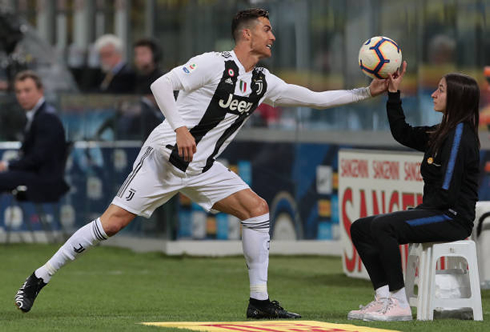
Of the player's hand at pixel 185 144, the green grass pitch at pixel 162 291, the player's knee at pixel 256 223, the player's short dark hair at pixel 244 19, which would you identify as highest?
the player's short dark hair at pixel 244 19

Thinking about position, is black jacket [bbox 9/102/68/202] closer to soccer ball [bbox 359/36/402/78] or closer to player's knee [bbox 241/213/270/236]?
player's knee [bbox 241/213/270/236]

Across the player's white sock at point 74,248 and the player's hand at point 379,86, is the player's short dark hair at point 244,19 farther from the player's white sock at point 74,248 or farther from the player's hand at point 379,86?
the player's white sock at point 74,248

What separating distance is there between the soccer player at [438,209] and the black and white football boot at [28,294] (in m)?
2.00

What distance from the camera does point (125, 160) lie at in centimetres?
1559

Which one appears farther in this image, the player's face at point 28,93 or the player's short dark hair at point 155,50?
the player's short dark hair at point 155,50

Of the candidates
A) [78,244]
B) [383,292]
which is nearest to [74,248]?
[78,244]

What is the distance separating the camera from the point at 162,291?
10.9 m

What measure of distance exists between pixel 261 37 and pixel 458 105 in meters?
1.36

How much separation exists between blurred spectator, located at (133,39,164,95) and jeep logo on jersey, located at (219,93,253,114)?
24.9 ft

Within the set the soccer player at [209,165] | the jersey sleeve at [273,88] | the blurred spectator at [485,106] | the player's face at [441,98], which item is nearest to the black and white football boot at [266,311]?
the soccer player at [209,165]

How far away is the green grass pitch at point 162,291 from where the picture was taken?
809 centimetres

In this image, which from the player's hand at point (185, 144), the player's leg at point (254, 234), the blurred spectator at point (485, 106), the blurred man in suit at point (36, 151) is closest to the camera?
the player's hand at point (185, 144)

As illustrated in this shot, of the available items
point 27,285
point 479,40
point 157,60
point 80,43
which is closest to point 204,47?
point 157,60

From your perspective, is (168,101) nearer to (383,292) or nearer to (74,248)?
(74,248)
